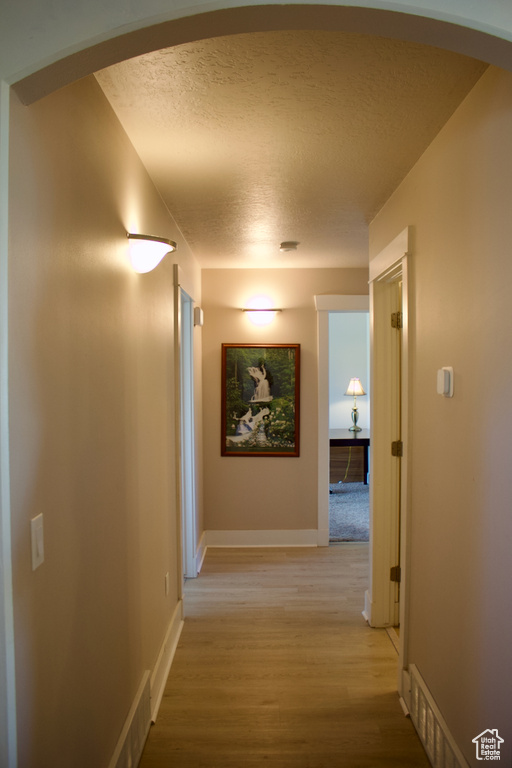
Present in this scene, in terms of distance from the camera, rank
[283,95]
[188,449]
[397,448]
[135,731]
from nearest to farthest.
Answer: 1. [283,95]
2. [135,731]
3. [397,448]
4. [188,449]

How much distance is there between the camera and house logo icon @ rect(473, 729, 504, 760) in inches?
55.4

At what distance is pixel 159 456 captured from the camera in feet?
8.22

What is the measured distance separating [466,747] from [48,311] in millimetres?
1787

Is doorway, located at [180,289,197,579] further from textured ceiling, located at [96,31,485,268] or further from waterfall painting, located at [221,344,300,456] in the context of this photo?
textured ceiling, located at [96,31,485,268]

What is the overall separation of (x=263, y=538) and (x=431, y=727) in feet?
8.77

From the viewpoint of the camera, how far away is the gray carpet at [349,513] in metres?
4.83

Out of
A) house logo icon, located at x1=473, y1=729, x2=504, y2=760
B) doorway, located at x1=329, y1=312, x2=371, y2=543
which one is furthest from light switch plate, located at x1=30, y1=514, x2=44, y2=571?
doorway, located at x1=329, y1=312, x2=371, y2=543

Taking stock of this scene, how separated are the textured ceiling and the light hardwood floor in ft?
7.84

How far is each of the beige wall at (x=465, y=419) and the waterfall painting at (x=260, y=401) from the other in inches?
93.6

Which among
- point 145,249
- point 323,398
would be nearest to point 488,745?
point 145,249

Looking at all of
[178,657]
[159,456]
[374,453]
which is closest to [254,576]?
[178,657]

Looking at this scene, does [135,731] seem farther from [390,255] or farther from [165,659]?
[390,255]

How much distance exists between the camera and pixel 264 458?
459cm

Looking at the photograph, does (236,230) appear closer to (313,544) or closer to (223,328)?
(223,328)
